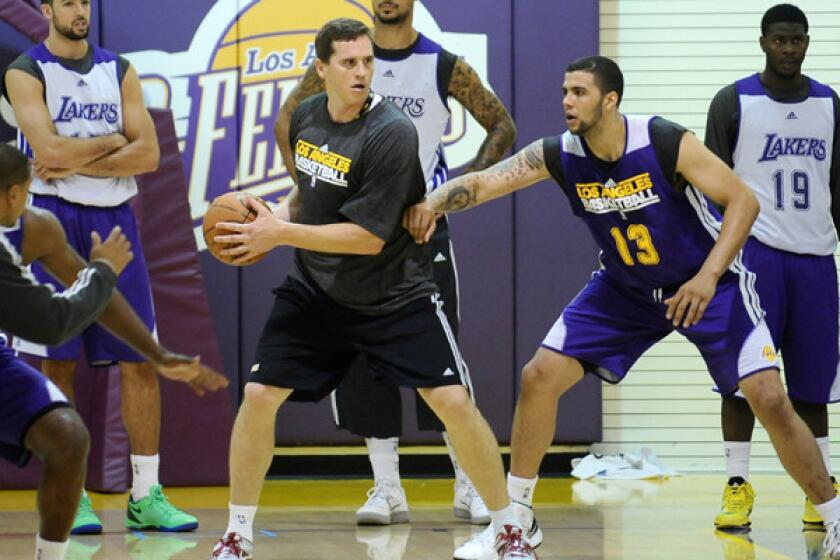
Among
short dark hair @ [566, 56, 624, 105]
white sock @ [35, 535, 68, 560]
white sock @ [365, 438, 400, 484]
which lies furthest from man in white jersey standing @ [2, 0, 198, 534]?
short dark hair @ [566, 56, 624, 105]

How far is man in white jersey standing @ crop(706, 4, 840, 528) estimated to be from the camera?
668 centimetres

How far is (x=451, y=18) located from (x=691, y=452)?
3.23 metres

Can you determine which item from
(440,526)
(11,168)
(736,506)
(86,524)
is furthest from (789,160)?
(11,168)

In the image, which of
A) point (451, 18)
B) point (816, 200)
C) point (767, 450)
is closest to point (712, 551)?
point (816, 200)

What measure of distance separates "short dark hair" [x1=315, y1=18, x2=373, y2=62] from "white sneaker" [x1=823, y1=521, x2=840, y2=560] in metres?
2.77

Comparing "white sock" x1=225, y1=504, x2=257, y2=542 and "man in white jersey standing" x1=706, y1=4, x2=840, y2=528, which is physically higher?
"man in white jersey standing" x1=706, y1=4, x2=840, y2=528

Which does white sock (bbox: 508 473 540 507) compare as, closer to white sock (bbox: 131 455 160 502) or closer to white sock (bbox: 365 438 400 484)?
white sock (bbox: 365 438 400 484)

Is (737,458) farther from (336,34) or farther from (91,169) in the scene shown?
(91,169)

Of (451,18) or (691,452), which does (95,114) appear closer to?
(451,18)

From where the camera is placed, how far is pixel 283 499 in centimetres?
778

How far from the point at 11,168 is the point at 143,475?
241 centimetres

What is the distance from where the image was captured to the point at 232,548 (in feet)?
17.5

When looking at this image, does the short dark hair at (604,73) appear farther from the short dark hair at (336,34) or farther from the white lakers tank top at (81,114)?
the white lakers tank top at (81,114)

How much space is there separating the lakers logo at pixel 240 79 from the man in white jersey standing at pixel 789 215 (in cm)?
233
